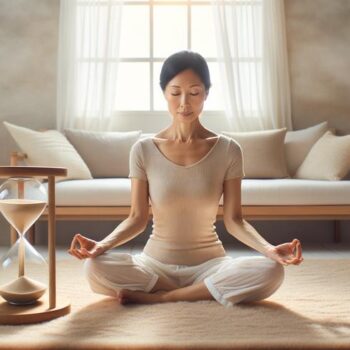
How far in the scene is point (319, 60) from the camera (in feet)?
16.1

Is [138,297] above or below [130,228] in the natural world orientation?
below

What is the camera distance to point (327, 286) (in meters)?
2.59

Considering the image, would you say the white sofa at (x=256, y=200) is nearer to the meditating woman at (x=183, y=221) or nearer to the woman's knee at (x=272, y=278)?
the meditating woman at (x=183, y=221)


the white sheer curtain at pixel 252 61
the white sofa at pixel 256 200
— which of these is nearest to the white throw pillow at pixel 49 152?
the white sofa at pixel 256 200

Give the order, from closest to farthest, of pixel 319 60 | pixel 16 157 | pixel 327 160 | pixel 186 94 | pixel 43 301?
pixel 43 301 → pixel 186 94 → pixel 16 157 → pixel 327 160 → pixel 319 60

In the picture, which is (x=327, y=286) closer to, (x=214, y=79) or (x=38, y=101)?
(x=214, y=79)

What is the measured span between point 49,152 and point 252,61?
192 centimetres

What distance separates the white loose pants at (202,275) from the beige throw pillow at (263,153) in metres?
2.30

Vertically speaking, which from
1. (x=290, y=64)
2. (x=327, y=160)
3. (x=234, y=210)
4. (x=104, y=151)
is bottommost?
(x=234, y=210)

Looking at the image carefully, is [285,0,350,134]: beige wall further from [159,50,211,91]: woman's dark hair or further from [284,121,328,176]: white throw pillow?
[159,50,211,91]: woman's dark hair

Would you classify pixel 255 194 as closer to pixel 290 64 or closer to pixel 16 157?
pixel 290 64

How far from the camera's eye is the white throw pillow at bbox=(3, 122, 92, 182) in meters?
4.12

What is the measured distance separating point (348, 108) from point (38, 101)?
8.79 ft

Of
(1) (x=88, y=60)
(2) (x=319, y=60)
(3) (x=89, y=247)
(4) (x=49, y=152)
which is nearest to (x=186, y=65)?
(3) (x=89, y=247)
